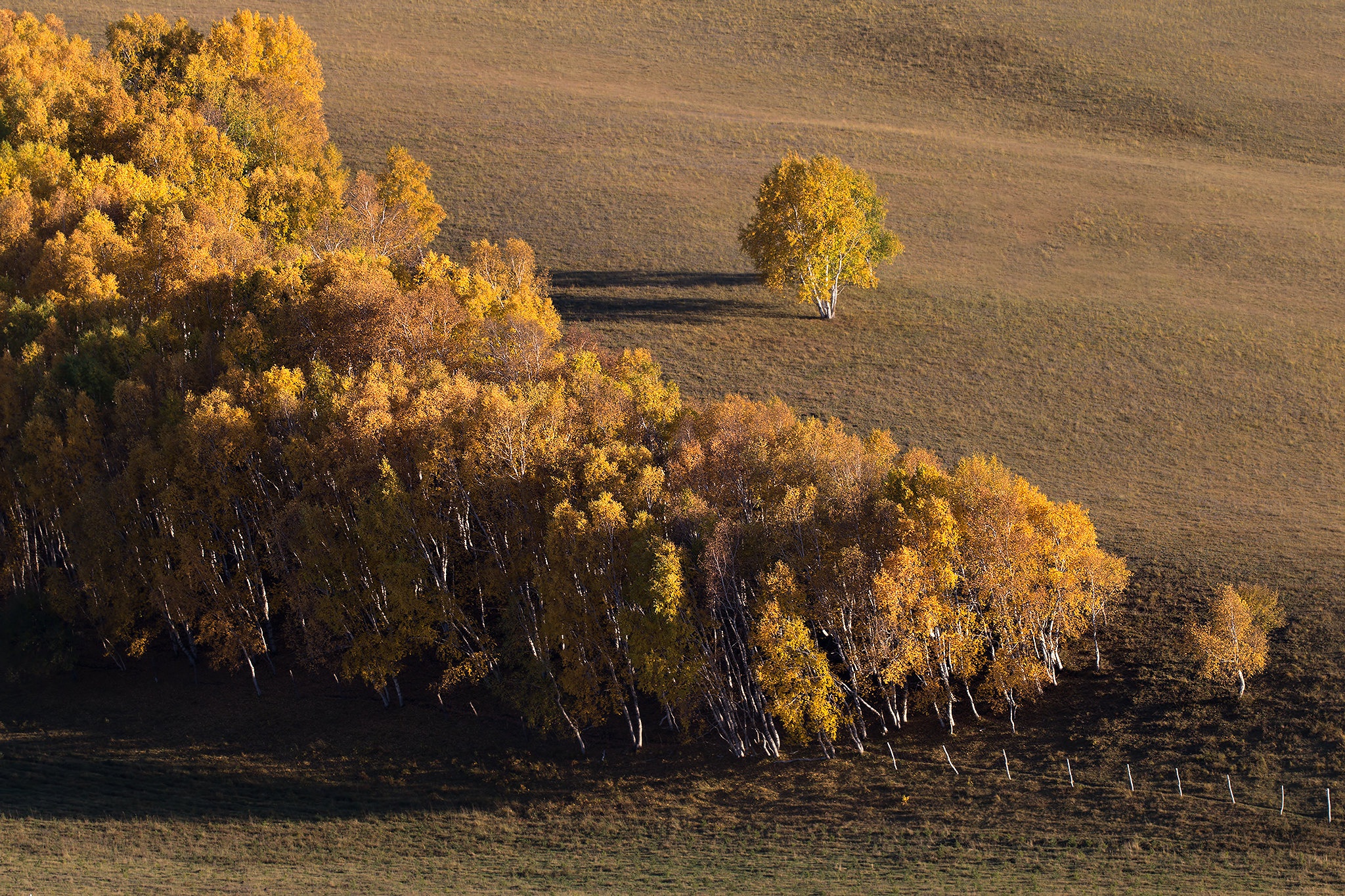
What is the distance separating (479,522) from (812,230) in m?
42.5

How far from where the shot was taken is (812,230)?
86.1 meters

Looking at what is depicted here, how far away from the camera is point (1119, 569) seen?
5094 centimetres

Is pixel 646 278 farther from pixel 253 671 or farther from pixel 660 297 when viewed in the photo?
pixel 253 671

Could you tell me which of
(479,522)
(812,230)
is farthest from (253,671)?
(812,230)

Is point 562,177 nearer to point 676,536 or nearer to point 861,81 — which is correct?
point 861,81

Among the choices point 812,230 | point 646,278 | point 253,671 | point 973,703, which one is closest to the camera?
point 973,703

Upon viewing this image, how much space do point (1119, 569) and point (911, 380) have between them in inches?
1240

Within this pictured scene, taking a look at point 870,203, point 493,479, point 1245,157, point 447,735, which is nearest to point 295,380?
point 493,479

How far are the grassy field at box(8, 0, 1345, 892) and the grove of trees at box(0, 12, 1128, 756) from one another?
2.96 metres

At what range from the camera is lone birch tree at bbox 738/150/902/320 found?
85.6m

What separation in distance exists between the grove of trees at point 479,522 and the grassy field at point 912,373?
9.72 ft

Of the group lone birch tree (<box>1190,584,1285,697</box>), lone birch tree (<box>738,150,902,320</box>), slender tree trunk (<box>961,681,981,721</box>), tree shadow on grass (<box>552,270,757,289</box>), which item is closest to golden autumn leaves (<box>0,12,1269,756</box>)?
slender tree trunk (<box>961,681,981,721</box>)

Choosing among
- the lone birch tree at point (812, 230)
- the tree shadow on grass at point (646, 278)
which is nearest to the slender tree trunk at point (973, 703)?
the lone birch tree at point (812, 230)

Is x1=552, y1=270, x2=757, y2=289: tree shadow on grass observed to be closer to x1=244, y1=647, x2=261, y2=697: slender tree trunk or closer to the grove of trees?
the grove of trees
